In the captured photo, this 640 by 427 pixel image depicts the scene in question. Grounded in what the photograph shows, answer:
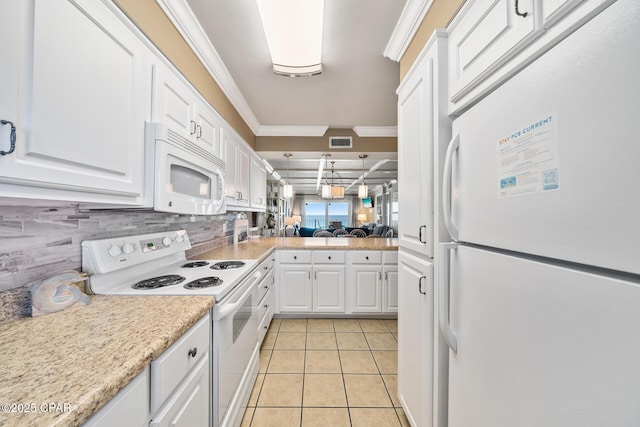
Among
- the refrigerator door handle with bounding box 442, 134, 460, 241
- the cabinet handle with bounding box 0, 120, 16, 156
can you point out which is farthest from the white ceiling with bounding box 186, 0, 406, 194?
the cabinet handle with bounding box 0, 120, 16, 156

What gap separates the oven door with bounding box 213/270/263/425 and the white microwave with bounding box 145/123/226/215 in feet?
1.82

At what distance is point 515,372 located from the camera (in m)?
0.68

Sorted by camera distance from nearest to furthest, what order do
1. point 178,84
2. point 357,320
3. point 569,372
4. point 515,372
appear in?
point 569,372, point 515,372, point 178,84, point 357,320

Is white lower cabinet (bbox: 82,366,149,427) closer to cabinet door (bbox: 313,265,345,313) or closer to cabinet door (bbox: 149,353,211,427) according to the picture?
cabinet door (bbox: 149,353,211,427)

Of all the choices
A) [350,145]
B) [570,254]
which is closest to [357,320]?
[350,145]

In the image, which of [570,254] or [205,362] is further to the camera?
[205,362]

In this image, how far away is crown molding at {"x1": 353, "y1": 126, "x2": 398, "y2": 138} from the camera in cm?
364

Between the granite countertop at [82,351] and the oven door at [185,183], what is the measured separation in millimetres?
488

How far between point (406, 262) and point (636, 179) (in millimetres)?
1118

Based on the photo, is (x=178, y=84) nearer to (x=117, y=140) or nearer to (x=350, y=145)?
(x=117, y=140)

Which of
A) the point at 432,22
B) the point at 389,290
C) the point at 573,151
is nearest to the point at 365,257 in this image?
the point at 389,290

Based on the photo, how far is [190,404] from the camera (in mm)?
925

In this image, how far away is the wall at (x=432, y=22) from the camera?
117 cm

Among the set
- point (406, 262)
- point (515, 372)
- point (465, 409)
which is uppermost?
point (406, 262)
